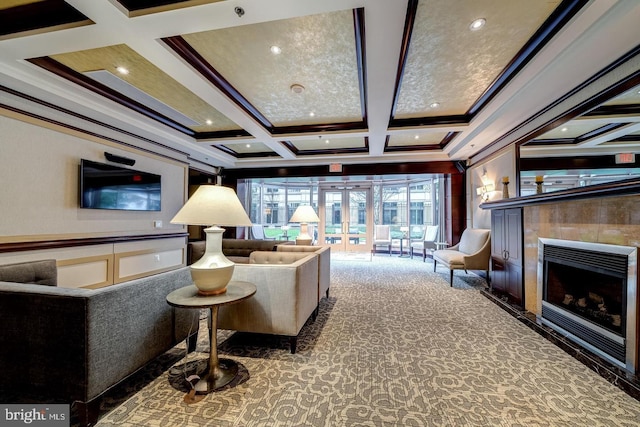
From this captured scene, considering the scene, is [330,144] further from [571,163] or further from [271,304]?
[271,304]

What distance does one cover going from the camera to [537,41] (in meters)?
2.02

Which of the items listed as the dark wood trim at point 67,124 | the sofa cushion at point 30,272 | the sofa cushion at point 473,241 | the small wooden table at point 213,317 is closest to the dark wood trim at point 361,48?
the small wooden table at point 213,317

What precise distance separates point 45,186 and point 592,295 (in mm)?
5983

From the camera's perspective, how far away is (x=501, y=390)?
1.64 meters

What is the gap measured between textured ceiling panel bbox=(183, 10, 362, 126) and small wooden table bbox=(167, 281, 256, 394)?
2092mm

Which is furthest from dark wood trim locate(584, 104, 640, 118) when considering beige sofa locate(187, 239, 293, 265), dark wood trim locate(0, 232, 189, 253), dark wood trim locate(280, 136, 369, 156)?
dark wood trim locate(0, 232, 189, 253)

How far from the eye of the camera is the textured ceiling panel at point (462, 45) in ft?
5.75

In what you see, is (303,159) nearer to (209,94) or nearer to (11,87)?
(209,94)

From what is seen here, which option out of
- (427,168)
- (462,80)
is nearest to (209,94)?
(462,80)

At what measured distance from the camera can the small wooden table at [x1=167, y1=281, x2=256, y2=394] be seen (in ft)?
5.09

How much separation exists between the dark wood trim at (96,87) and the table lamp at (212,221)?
7.40 ft

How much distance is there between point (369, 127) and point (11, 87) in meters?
4.21

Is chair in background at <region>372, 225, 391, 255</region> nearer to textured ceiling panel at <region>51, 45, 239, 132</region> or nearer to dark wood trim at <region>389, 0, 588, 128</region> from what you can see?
dark wood trim at <region>389, 0, 588, 128</region>

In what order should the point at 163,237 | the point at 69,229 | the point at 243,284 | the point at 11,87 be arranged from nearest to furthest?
the point at 243,284, the point at 11,87, the point at 69,229, the point at 163,237
